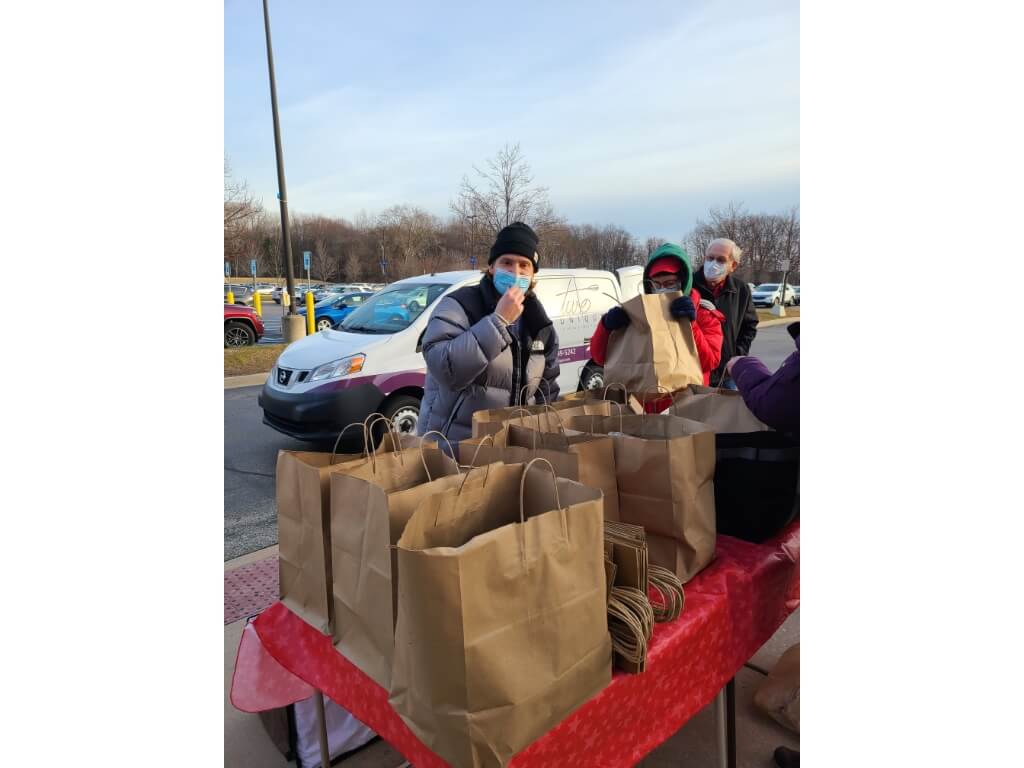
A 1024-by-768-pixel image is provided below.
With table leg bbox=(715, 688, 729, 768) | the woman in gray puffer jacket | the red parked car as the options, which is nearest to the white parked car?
the red parked car

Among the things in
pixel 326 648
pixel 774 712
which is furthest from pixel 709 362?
pixel 326 648

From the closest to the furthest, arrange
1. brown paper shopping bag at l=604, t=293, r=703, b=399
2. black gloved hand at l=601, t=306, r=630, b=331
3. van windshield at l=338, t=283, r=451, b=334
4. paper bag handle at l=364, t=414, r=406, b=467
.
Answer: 1. paper bag handle at l=364, t=414, r=406, b=467
2. brown paper shopping bag at l=604, t=293, r=703, b=399
3. black gloved hand at l=601, t=306, r=630, b=331
4. van windshield at l=338, t=283, r=451, b=334

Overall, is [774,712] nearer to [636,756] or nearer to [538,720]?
[636,756]

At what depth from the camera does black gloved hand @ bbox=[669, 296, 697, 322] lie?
8.76 ft

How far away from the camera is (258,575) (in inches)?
133

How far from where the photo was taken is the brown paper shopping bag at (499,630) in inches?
39.8

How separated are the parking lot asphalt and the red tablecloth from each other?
2.20 m

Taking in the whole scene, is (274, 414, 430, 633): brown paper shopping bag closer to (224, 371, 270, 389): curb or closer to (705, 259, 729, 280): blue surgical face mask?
(705, 259, 729, 280): blue surgical face mask

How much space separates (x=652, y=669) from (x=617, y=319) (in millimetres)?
1665

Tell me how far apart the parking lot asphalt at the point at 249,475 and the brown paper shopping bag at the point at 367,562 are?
7.89 ft

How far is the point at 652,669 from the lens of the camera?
1354 mm

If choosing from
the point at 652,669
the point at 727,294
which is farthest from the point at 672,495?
the point at 727,294

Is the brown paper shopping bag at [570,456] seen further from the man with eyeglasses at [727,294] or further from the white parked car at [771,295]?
the white parked car at [771,295]

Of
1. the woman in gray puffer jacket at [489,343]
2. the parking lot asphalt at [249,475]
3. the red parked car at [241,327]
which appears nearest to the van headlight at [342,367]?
the parking lot asphalt at [249,475]
